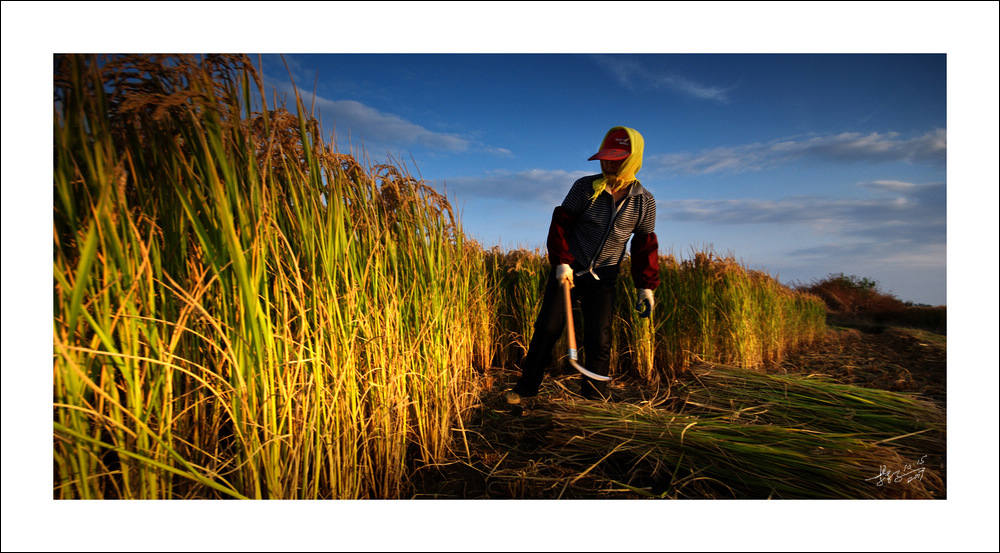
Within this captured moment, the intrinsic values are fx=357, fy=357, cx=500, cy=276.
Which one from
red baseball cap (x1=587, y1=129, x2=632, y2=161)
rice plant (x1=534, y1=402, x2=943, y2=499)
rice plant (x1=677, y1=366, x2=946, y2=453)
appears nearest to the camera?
rice plant (x1=534, y1=402, x2=943, y2=499)

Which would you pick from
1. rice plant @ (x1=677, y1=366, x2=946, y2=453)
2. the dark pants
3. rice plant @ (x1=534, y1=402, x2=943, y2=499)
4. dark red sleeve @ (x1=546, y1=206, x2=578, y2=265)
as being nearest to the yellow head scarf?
dark red sleeve @ (x1=546, y1=206, x2=578, y2=265)

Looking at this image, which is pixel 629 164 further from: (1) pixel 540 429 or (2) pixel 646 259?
(1) pixel 540 429

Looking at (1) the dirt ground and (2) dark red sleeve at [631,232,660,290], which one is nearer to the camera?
(1) the dirt ground

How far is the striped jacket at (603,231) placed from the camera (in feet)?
7.46

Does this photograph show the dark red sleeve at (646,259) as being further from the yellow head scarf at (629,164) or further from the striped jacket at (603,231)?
the yellow head scarf at (629,164)

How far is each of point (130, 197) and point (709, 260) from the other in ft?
14.5

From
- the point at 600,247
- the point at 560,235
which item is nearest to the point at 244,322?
the point at 560,235

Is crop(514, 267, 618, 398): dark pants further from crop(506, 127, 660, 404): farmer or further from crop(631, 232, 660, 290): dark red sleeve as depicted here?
crop(631, 232, 660, 290): dark red sleeve

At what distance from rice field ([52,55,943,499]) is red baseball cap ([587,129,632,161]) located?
116 cm

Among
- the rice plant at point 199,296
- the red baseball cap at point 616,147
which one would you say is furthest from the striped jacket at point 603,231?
the rice plant at point 199,296

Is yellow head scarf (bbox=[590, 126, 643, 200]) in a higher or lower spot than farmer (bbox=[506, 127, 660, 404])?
higher

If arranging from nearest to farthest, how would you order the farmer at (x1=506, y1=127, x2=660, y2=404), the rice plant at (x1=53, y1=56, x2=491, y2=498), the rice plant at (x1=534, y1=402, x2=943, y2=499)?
the rice plant at (x1=53, y1=56, x2=491, y2=498) < the rice plant at (x1=534, y1=402, x2=943, y2=499) < the farmer at (x1=506, y1=127, x2=660, y2=404)

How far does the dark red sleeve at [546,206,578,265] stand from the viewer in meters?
2.28

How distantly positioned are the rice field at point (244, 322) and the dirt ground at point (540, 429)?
0.12m
